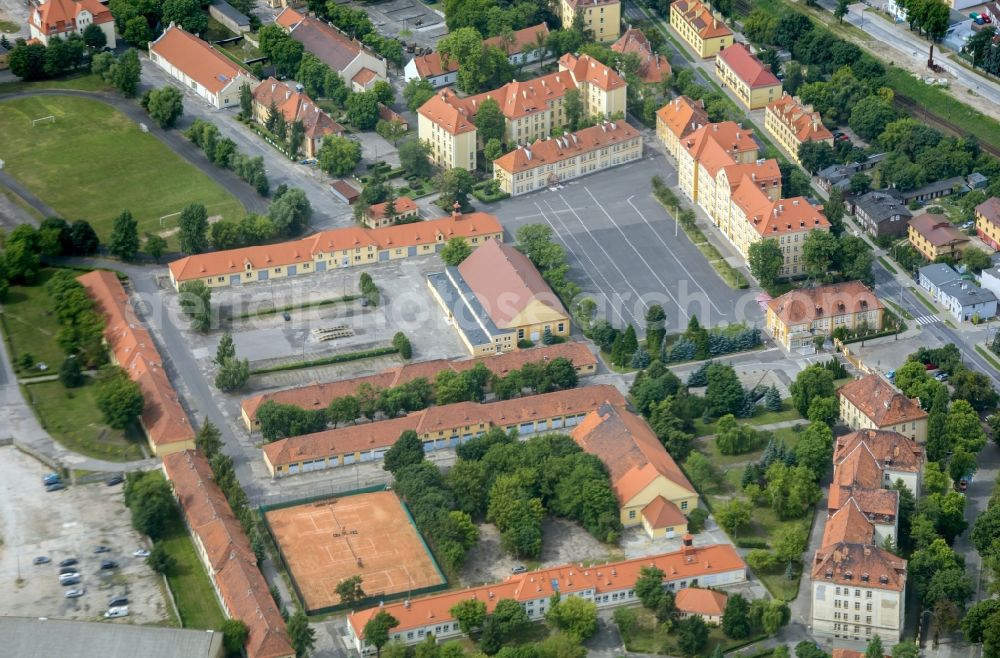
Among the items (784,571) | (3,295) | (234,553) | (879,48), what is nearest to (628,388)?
(784,571)

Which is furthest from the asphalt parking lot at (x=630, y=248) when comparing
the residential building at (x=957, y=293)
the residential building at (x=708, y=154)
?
the residential building at (x=957, y=293)

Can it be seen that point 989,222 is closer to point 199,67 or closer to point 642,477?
point 642,477

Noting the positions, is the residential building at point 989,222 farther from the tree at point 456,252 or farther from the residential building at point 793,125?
the tree at point 456,252

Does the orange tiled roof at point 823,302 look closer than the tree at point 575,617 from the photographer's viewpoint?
No

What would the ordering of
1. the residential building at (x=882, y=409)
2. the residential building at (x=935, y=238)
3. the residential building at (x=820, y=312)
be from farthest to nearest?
1. the residential building at (x=935, y=238)
2. the residential building at (x=820, y=312)
3. the residential building at (x=882, y=409)

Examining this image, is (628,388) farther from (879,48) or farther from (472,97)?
(879,48)

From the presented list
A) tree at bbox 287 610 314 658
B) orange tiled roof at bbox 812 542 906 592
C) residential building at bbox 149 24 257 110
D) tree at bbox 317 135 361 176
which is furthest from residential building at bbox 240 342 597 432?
residential building at bbox 149 24 257 110
